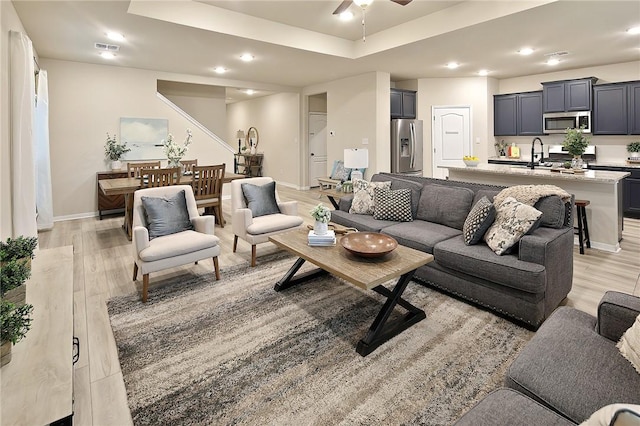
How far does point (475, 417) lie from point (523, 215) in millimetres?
1935

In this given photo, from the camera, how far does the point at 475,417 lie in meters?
1.14

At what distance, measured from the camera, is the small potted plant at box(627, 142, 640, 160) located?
607 centimetres

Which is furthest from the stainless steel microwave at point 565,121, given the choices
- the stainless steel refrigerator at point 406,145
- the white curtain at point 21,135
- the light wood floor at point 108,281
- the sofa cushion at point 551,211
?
the white curtain at point 21,135

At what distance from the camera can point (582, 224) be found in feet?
13.5

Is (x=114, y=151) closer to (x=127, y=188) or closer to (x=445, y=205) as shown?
(x=127, y=188)

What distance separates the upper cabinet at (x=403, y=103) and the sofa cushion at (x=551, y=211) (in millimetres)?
5092

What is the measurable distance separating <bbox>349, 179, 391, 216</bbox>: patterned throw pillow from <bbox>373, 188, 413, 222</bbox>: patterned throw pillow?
0.13 metres

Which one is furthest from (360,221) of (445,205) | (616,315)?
(616,315)

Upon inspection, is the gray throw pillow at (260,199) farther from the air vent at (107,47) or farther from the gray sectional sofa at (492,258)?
the air vent at (107,47)

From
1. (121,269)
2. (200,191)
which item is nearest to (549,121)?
(200,191)

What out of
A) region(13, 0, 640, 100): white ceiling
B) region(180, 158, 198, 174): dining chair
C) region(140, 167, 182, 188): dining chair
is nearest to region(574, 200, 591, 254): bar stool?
region(13, 0, 640, 100): white ceiling

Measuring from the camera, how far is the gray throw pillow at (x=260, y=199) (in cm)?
416

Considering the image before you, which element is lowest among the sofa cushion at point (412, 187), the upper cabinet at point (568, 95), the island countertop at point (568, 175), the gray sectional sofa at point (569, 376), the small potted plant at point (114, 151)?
the gray sectional sofa at point (569, 376)

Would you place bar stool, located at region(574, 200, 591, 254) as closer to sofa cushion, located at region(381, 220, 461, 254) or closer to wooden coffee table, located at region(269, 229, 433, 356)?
sofa cushion, located at region(381, 220, 461, 254)
